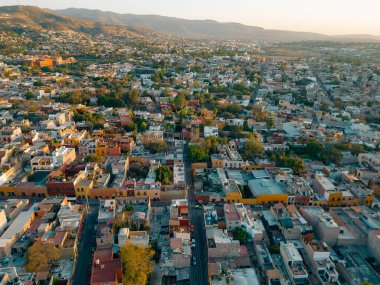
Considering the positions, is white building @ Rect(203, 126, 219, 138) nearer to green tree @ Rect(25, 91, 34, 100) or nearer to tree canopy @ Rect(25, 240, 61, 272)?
tree canopy @ Rect(25, 240, 61, 272)

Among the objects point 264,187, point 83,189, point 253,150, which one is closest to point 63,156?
point 83,189

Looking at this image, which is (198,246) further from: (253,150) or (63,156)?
(63,156)

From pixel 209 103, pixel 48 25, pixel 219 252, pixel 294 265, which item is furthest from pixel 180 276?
pixel 48 25

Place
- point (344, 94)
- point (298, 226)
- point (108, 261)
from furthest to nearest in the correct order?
point (344, 94), point (298, 226), point (108, 261)

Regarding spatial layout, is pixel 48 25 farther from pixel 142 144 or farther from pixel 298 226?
pixel 298 226

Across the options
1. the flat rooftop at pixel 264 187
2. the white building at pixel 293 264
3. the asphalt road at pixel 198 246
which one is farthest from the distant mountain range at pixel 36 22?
the white building at pixel 293 264

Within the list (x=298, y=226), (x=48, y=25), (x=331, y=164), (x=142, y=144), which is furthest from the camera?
(x=48, y=25)

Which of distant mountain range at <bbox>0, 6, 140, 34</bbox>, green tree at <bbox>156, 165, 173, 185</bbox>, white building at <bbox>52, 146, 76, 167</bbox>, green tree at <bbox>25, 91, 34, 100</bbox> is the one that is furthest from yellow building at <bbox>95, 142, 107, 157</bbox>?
distant mountain range at <bbox>0, 6, 140, 34</bbox>

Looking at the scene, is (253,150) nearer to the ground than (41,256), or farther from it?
farther from it
